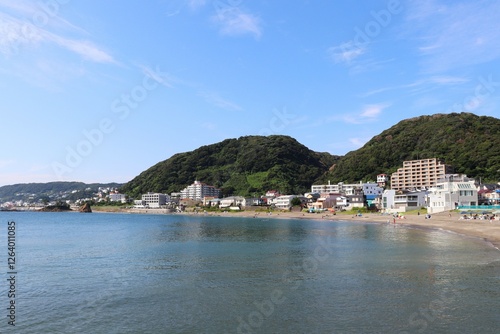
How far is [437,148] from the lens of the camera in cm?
15725

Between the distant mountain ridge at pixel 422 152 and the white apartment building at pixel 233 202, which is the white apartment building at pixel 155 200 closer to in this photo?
the distant mountain ridge at pixel 422 152

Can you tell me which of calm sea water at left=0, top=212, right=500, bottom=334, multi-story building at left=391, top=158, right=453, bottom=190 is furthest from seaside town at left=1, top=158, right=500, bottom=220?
calm sea water at left=0, top=212, right=500, bottom=334

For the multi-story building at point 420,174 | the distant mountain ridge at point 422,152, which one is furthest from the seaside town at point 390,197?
the distant mountain ridge at point 422,152

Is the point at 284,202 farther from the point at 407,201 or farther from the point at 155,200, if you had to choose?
the point at 155,200

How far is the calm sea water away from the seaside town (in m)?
49.2

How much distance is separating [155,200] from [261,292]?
596ft

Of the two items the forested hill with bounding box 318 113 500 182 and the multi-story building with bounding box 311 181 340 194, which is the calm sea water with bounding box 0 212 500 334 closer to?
the forested hill with bounding box 318 113 500 182

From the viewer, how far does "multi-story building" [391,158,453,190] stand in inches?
5325

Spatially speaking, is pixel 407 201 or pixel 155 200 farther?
pixel 155 200

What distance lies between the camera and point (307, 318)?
52.9 feet

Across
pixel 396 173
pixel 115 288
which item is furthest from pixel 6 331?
pixel 396 173

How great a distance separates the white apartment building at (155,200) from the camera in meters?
194

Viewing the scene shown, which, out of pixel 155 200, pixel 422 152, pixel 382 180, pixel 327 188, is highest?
pixel 422 152

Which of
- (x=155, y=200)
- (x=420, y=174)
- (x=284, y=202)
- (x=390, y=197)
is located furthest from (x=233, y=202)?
(x=420, y=174)
